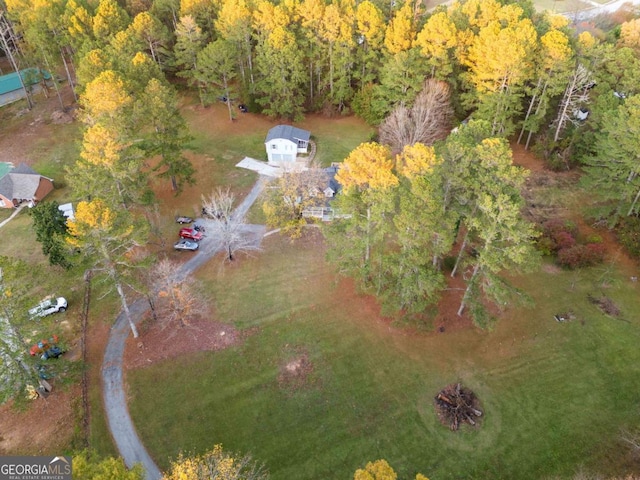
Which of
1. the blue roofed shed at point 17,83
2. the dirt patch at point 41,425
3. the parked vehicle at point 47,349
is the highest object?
the blue roofed shed at point 17,83

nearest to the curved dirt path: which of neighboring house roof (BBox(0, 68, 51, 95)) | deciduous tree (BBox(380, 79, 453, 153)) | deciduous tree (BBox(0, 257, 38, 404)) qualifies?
deciduous tree (BBox(0, 257, 38, 404))

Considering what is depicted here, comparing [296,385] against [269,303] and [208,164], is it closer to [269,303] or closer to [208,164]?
[269,303]

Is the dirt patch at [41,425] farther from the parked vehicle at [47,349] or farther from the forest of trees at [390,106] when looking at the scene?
the forest of trees at [390,106]

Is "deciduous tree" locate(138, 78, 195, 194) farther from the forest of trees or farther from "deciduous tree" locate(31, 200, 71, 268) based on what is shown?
"deciduous tree" locate(31, 200, 71, 268)

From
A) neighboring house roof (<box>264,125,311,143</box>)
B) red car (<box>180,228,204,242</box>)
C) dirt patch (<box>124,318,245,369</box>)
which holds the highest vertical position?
neighboring house roof (<box>264,125,311,143</box>)

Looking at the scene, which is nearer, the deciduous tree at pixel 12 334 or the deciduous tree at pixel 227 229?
the deciduous tree at pixel 12 334

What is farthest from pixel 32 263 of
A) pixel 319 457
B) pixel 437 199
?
pixel 437 199

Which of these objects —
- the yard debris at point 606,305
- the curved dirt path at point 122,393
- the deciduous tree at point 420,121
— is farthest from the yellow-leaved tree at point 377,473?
the deciduous tree at point 420,121

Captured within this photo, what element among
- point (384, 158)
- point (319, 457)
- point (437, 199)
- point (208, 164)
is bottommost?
point (319, 457)
